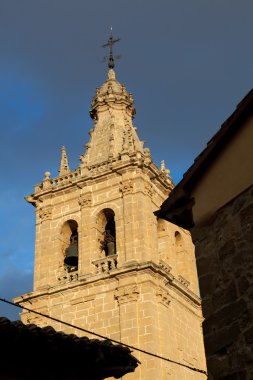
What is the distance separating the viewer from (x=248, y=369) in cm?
753

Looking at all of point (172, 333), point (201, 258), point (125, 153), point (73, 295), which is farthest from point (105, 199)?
point (201, 258)

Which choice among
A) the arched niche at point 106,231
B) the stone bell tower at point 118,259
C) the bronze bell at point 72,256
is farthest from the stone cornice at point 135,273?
the arched niche at point 106,231

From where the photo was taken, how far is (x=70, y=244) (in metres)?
26.5

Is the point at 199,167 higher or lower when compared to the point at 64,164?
lower

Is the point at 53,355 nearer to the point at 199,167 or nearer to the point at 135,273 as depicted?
the point at 199,167

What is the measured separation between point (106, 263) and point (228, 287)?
15.9 meters

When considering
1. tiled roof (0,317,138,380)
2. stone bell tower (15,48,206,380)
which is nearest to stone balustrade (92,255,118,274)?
stone bell tower (15,48,206,380)

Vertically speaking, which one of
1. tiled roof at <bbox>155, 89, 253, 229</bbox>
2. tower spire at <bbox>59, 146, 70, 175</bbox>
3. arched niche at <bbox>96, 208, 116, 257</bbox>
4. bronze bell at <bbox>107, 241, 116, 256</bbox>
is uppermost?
tower spire at <bbox>59, 146, 70, 175</bbox>

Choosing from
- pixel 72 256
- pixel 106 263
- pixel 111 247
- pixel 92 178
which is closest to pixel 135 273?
pixel 106 263

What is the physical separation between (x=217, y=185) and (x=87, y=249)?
16194 mm

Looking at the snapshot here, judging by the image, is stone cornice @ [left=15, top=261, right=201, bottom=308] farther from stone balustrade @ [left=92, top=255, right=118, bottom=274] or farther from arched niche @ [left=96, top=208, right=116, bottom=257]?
arched niche @ [left=96, top=208, right=116, bottom=257]

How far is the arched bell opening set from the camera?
25.6 metres

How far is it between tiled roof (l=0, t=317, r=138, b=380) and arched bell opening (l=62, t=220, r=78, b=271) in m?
14.3

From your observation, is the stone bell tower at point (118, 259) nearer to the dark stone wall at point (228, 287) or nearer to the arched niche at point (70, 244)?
the arched niche at point (70, 244)
